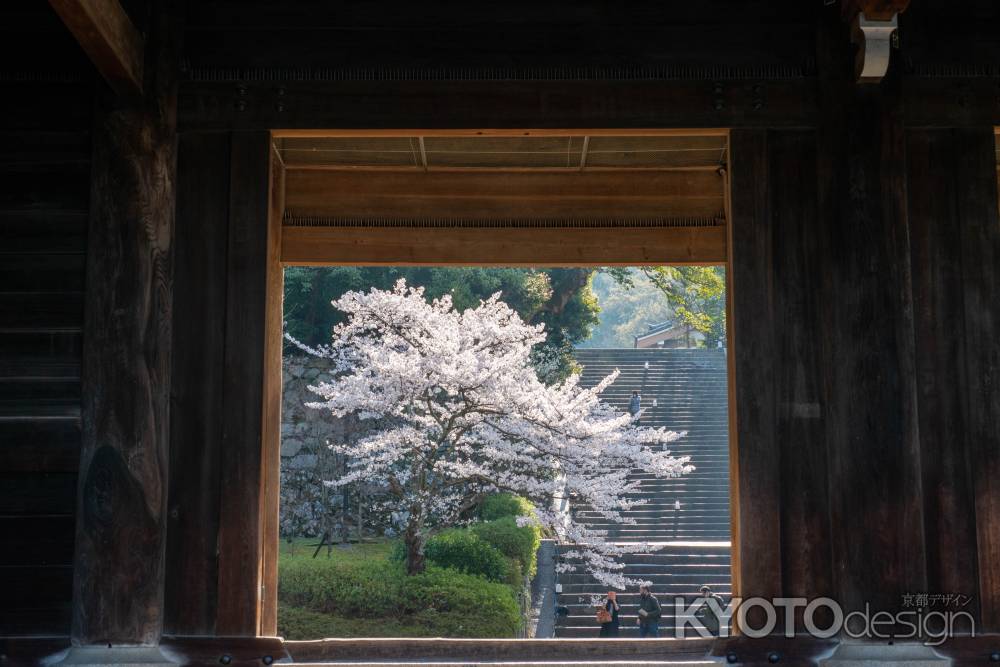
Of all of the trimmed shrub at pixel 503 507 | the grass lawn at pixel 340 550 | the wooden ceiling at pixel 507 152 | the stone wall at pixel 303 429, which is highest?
the wooden ceiling at pixel 507 152

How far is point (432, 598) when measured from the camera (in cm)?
943

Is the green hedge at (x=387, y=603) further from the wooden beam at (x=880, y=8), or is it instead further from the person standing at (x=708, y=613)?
the wooden beam at (x=880, y=8)

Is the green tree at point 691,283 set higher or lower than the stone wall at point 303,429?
higher

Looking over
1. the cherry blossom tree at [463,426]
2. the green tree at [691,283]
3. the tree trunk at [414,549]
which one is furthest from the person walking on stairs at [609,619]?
the green tree at [691,283]

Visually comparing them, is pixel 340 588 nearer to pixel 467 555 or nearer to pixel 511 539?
pixel 467 555

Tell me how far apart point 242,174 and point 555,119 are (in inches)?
40.7

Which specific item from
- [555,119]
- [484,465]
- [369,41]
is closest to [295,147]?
[369,41]

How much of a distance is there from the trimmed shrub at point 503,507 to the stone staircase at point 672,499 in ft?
3.10

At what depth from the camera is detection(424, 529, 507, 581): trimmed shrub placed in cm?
1006

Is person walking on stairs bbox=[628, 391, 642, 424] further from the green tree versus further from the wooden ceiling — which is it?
the wooden ceiling

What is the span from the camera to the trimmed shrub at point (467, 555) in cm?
1006

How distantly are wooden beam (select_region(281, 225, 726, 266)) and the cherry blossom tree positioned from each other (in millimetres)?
4920

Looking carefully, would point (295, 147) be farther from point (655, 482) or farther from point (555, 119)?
point (655, 482)

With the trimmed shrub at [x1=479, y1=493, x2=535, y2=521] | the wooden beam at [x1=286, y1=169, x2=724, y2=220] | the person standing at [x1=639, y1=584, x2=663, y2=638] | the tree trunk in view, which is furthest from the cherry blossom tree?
the wooden beam at [x1=286, y1=169, x2=724, y2=220]
